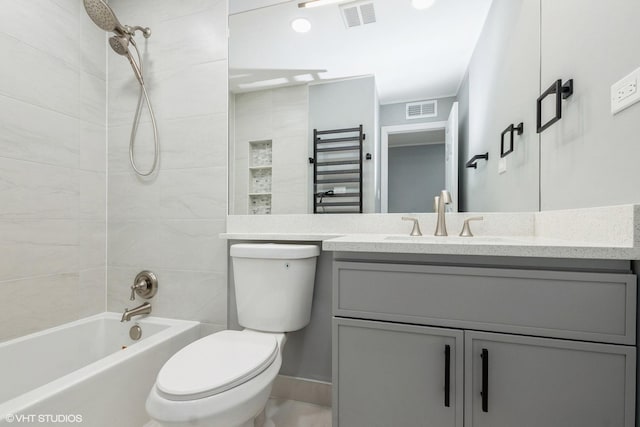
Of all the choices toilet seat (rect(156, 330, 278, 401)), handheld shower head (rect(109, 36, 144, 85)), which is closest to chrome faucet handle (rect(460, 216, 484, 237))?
toilet seat (rect(156, 330, 278, 401))

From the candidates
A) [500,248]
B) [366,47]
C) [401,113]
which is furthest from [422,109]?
[500,248]

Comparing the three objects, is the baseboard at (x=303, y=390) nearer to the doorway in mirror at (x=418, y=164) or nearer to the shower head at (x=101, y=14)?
the doorway in mirror at (x=418, y=164)

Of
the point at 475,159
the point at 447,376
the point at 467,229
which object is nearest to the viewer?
the point at 447,376

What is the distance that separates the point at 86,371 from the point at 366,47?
1.84 meters

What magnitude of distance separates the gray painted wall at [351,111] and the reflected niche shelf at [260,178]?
0.25 m

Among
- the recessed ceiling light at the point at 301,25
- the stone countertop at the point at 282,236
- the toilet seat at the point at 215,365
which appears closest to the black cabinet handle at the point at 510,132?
the stone countertop at the point at 282,236

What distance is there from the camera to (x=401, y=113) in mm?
1492

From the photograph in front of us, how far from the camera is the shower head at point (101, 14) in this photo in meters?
1.44

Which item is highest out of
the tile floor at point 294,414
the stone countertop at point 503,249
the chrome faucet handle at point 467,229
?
the chrome faucet handle at point 467,229

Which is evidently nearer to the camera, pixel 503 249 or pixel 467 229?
pixel 503 249

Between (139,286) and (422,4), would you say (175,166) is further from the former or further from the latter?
(422,4)

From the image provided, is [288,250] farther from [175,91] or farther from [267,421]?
[175,91]

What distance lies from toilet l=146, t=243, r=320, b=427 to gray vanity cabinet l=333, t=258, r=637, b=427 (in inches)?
11.9

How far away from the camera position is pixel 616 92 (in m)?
0.79
